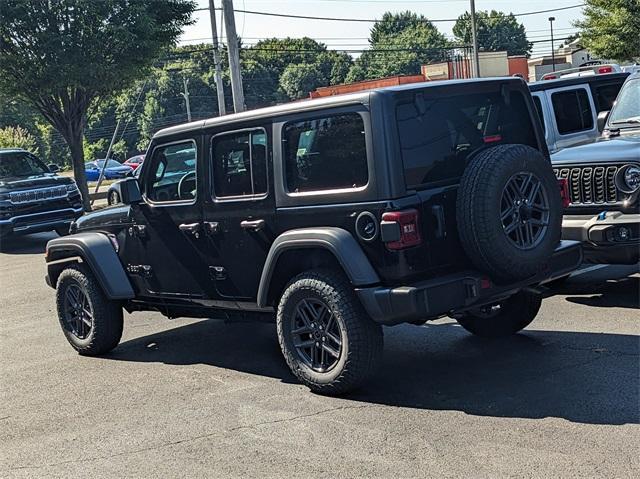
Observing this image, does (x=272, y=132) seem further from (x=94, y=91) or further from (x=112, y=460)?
(x=94, y=91)

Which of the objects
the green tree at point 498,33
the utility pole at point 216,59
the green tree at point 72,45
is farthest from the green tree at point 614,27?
the green tree at point 498,33

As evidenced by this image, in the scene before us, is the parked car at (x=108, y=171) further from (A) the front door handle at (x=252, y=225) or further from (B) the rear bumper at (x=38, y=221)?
(A) the front door handle at (x=252, y=225)

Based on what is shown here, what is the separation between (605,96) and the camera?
1099 centimetres

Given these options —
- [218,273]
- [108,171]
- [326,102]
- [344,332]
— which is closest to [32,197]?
[218,273]

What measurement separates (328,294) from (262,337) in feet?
7.36

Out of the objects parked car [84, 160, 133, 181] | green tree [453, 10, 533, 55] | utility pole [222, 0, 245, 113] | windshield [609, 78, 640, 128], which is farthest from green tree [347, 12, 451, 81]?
windshield [609, 78, 640, 128]

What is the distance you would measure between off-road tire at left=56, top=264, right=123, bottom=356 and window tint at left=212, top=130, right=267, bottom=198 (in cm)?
167

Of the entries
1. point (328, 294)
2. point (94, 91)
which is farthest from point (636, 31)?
point (328, 294)

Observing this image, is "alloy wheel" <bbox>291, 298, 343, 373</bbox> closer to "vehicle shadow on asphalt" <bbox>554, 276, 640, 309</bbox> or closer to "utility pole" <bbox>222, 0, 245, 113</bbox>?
"vehicle shadow on asphalt" <bbox>554, 276, 640, 309</bbox>

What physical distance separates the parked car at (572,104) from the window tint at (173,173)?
5595 millimetres

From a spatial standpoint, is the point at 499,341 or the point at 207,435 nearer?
the point at 207,435

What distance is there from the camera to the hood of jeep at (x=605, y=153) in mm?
→ 7000

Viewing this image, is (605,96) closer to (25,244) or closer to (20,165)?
(20,165)

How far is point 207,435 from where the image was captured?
A: 4785 millimetres
